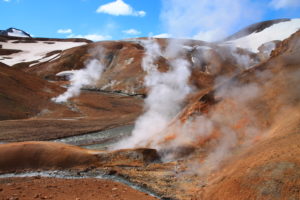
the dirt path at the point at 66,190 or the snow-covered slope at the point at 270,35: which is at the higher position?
the snow-covered slope at the point at 270,35

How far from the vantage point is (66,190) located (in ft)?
47.9

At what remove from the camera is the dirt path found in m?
13.4

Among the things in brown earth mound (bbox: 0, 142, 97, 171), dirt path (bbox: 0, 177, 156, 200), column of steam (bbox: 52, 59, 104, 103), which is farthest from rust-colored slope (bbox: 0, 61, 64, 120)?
dirt path (bbox: 0, 177, 156, 200)

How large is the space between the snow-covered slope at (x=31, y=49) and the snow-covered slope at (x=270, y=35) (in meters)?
89.8

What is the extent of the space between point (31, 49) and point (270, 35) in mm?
125917

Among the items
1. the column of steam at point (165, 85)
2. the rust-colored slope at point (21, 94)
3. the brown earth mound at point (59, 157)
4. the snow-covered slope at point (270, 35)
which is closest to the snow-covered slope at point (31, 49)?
the column of steam at point (165, 85)

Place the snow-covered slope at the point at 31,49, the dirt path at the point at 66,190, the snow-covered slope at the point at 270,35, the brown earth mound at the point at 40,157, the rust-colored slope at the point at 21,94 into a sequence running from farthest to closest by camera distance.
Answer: the snow-covered slope at the point at 270,35 < the snow-covered slope at the point at 31,49 < the rust-colored slope at the point at 21,94 < the brown earth mound at the point at 40,157 < the dirt path at the point at 66,190

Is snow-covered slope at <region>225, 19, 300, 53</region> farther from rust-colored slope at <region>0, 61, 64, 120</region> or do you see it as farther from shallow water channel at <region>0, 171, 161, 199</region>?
shallow water channel at <region>0, 171, 161, 199</region>

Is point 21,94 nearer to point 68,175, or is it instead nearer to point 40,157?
point 40,157

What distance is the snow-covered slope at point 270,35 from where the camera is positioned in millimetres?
142625

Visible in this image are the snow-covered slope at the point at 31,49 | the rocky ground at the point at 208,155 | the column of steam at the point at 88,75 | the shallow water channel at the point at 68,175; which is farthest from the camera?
the snow-covered slope at the point at 31,49

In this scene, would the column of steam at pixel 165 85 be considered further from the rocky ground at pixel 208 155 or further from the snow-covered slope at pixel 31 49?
the snow-covered slope at pixel 31 49

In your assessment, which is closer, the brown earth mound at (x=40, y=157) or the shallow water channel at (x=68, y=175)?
the shallow water channel at (x=68, y=175)

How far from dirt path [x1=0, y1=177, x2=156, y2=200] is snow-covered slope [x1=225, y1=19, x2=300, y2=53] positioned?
129 m
